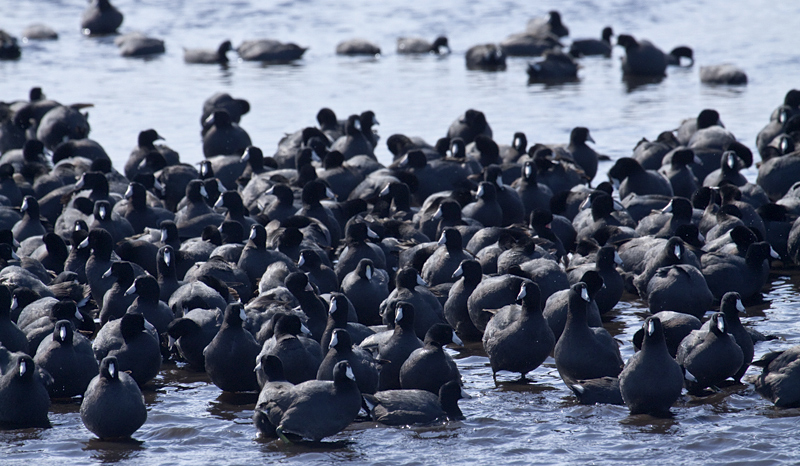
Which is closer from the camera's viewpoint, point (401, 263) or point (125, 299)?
point (125, 299)

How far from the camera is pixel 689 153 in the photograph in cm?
1716

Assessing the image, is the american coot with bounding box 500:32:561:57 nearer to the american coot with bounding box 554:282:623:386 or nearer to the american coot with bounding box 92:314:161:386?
the american coot with bounding box 554:282:623:386

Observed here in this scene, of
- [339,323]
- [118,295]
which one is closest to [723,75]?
[339,323]

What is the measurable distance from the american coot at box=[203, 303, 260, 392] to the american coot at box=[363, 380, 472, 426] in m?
1.50

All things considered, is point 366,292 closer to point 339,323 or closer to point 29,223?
point 339,323

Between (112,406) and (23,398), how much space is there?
3.25 ft

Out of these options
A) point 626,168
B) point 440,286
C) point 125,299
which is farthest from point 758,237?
point 125,299

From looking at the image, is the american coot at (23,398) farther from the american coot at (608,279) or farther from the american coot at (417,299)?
the american coot at (608,279)

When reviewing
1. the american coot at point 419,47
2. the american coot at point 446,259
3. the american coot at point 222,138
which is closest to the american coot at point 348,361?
the american coot at point 446,259

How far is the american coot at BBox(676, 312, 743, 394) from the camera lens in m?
9.74

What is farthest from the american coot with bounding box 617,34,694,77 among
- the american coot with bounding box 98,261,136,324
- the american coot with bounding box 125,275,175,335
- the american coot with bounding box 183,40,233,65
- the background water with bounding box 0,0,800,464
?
the american coot with bounding box 125,275,175,335

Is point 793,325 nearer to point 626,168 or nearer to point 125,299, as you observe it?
point 626,168

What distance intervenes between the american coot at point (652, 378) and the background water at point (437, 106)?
188 millimetres

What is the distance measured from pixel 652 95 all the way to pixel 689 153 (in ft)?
34.9
